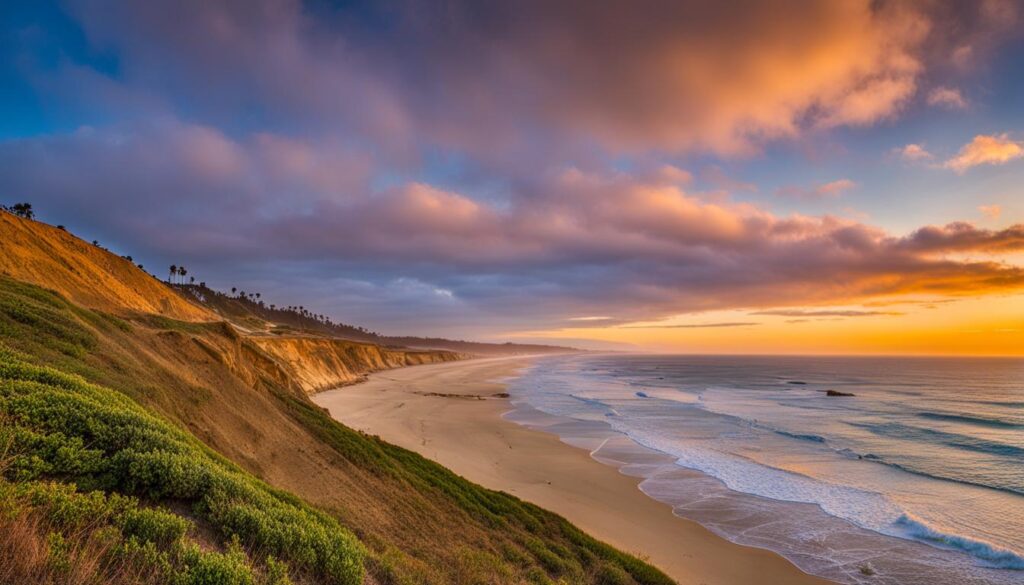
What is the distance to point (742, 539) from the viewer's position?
16781 millimetres

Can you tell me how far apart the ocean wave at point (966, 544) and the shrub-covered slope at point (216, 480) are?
448 inches

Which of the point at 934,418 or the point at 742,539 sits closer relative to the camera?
the point at 742,539

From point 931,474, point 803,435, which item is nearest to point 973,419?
point 803,435

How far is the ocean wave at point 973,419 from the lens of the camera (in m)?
39.1

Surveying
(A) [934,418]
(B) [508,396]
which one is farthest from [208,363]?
(A) [934,418]

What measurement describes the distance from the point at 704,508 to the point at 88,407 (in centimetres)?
2068

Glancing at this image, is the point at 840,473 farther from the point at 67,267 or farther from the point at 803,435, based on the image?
the point at 67,267

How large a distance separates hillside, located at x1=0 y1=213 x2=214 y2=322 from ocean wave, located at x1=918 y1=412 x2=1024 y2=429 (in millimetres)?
62541

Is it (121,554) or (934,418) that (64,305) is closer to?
(121,554)

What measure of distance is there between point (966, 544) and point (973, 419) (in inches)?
1447

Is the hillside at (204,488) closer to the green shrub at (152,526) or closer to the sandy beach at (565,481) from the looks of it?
the green shrub at (152,526)

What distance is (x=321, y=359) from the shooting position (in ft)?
222

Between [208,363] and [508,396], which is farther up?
[208,363]

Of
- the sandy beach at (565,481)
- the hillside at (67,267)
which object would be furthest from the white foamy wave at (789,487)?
the hillside at (67,267)
